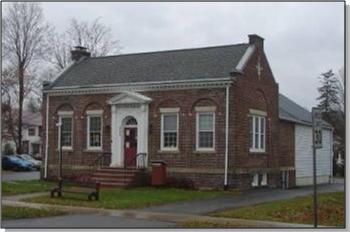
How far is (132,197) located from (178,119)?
674 centimetres

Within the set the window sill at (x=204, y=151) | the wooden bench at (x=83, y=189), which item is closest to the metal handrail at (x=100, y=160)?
the window sill at (x=204, y=151)

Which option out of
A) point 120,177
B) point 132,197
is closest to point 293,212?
point 132,197

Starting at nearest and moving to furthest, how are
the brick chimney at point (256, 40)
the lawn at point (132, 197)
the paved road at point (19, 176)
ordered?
the lawn at point (132, 197), the brick chimney at point (256, 40), the paved road at point (19, 176)

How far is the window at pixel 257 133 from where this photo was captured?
3088 centimetres

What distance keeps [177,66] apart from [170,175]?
5739mm

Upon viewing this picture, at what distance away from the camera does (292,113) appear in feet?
129

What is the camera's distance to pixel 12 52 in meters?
60.2

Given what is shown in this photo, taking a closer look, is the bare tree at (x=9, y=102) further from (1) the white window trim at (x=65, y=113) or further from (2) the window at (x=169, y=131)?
(2) the window at (x=169, y=131)

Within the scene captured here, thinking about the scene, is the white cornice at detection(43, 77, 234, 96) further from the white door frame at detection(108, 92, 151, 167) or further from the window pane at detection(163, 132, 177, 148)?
the window pane at detection(163, 132, 177, 148)

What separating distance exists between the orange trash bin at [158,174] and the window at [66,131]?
6386 millimetres

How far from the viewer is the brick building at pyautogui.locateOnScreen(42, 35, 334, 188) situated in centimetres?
2911

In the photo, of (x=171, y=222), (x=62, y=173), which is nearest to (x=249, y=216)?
(x=171, y=222)

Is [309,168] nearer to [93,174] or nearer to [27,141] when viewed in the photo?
[93,174]

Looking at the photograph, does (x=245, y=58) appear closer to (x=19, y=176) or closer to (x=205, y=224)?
(x=205, y=224)
